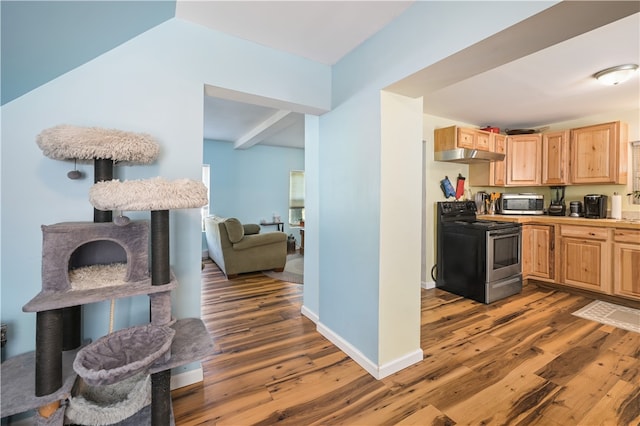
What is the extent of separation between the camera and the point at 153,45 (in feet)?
→ 5.53

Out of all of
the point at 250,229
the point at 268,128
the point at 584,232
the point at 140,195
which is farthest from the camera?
the point at 250,229

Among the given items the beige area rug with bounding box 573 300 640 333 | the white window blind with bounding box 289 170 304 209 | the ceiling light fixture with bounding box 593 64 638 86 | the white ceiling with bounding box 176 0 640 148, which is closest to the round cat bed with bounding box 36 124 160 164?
the white ceiling with bounding box 176 0 640 148

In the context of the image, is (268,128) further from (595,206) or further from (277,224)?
(595,206)

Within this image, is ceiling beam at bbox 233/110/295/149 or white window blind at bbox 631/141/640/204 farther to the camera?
ceiling beam at bbox 233/110/295/149

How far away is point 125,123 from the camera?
1631 mm

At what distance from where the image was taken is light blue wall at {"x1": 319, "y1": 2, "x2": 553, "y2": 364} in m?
1.41

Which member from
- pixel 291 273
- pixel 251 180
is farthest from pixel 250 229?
pixel 251 180

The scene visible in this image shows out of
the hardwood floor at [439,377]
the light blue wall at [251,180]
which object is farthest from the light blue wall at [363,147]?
the light blue wall at [251,180]

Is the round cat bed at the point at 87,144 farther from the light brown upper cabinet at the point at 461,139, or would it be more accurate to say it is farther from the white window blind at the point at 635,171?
the white window blind at the point at 635,171

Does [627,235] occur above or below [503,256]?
above

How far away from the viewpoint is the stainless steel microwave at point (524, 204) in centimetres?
408

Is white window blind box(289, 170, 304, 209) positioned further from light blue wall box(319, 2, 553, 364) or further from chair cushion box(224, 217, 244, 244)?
light blue wall box(319, 2, 553, 364)

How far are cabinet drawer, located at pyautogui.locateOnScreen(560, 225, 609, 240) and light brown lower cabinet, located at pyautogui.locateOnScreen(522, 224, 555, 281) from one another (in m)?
0.16

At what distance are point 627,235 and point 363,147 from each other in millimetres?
3361
